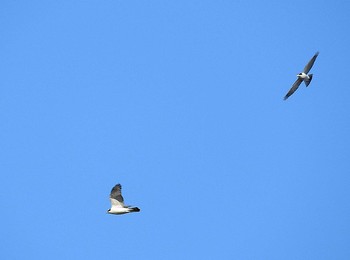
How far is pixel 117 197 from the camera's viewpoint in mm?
22766

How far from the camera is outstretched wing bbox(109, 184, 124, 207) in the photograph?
74.2 feet

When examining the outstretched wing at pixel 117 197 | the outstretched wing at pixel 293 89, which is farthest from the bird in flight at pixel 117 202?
the outstretched wing at pixel 293 89

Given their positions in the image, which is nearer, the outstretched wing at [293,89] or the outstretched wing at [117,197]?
the outstretched wing at [117,197]

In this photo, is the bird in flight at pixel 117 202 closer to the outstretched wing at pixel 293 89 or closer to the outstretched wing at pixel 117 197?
the outstretched wing at pixel 117 197

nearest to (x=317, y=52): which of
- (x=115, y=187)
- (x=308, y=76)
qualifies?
(x=308, y=76)

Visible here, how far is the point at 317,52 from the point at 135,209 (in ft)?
42.5

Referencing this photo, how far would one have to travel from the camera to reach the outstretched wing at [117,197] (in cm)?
2262

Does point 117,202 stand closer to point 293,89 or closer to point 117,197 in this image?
point 117,197

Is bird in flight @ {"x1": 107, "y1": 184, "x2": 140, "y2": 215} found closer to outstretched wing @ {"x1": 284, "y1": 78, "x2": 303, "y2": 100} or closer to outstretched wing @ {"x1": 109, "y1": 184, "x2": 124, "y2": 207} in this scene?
outstretched wing @ {"x1": 109, "y1": 184, "x2": 124, "y2": 207}

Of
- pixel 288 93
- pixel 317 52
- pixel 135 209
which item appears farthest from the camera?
pixel 288 93

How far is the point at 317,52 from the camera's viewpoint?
2814 cm

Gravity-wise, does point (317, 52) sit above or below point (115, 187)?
above

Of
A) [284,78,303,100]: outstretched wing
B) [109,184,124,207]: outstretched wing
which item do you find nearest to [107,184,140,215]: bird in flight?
[109,184,124,207]: outstretched wing

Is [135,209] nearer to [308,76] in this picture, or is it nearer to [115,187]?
[115,187]
